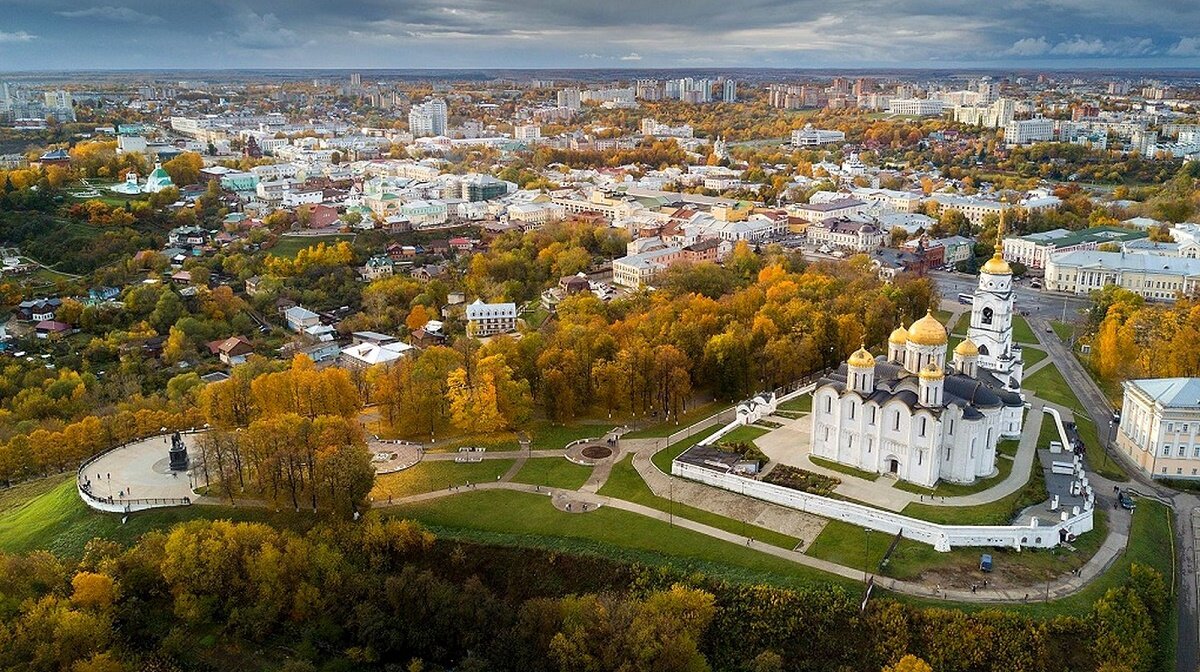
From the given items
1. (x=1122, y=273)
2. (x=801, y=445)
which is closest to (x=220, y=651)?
(x=801, y=445)

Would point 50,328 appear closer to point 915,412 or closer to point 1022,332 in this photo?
point 915,412

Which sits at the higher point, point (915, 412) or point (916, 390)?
point (916, 390)

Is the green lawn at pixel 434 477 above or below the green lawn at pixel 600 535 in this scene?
above

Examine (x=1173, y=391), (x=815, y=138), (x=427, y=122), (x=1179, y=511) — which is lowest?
(x=1179, y=511)

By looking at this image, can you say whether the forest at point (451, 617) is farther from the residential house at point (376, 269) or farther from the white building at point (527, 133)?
the white building at point (527, 133)

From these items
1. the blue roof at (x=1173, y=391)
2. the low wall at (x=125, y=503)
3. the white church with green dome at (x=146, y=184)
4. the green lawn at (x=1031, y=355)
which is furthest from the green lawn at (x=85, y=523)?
the white church with green dome at (x=146, y=184)

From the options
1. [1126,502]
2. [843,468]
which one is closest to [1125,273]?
[1126,502]

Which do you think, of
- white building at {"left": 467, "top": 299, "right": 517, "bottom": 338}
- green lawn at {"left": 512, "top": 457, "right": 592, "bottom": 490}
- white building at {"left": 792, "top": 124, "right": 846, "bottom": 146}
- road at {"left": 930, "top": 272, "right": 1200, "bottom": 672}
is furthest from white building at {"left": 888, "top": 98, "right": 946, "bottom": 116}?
green lawn at {"left": 512, "top": 457, "right": 592, "bottom": 490}
